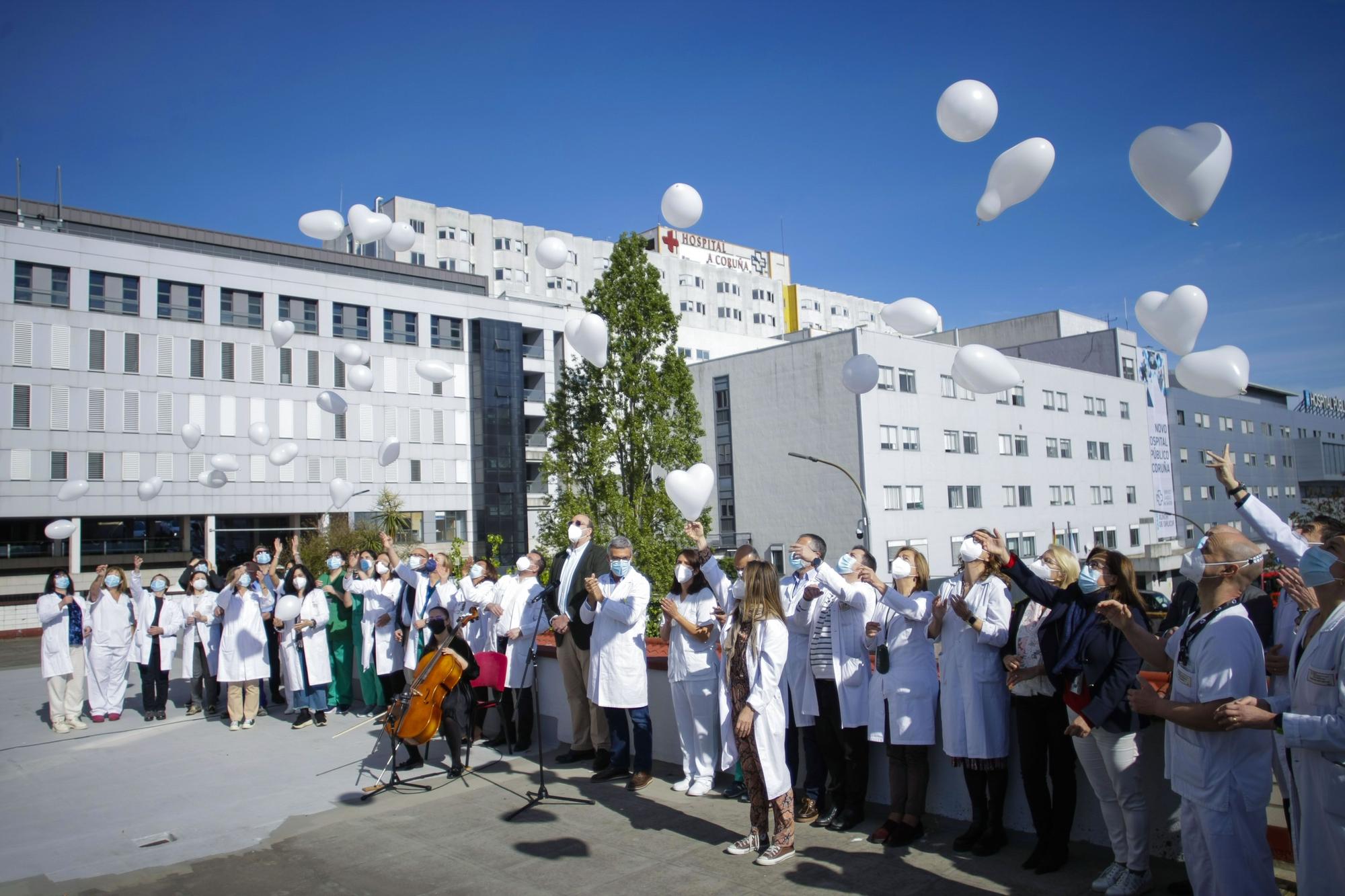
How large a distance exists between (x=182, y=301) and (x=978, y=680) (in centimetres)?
4877

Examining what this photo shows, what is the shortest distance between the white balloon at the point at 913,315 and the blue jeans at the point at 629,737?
16.0 ft

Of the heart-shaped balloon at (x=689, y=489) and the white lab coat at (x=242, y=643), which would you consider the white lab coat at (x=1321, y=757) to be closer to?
the heart-shaped balloon at (x=689, y=489)

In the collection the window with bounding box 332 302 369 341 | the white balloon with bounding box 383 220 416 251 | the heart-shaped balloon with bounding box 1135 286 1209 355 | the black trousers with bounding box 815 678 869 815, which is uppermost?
the window with bounding box 332 302 369 341

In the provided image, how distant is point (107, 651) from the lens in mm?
11820

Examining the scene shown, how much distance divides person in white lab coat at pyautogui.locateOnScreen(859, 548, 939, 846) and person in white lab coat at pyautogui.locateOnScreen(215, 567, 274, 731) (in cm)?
816

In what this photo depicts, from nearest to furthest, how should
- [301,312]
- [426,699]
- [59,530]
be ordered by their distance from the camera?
[426,699]
[59,530]
[301,312]

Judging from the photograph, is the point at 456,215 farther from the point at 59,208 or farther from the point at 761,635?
the point at 761,635

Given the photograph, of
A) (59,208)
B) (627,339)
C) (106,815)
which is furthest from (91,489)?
(106,815)

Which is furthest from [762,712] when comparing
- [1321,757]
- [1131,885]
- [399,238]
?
[399,238]

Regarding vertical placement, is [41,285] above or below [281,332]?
above

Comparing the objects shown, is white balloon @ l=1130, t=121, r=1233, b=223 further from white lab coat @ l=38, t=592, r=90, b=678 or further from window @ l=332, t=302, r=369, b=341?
window @ l=332, t=302, r=369, b=341

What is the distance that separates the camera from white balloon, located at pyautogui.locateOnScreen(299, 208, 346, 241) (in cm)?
1309

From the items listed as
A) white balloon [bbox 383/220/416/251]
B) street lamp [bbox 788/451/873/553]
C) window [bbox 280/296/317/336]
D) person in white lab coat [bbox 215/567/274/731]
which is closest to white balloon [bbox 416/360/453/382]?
white balloon [bbox 383/220/416/251]

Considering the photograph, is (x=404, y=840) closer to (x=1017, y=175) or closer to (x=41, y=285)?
(x=1017, y=175)
